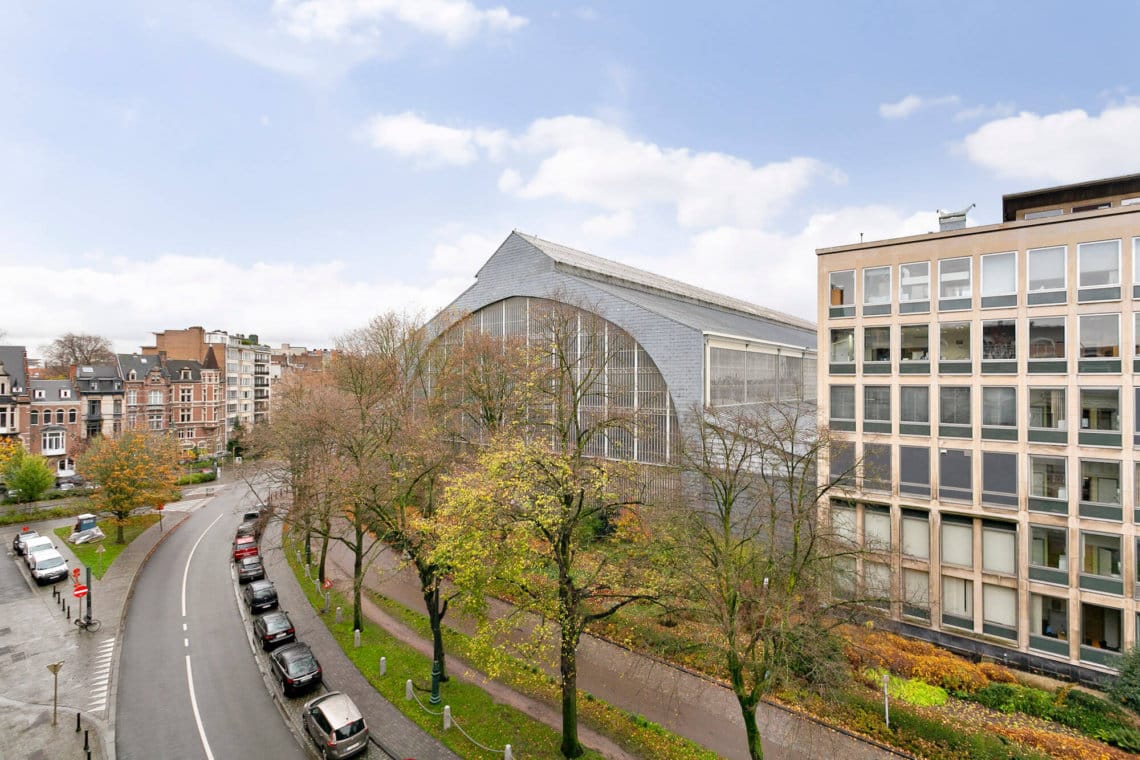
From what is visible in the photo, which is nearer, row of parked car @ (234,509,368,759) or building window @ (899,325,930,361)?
row of parked car @ (234,509,368,759)

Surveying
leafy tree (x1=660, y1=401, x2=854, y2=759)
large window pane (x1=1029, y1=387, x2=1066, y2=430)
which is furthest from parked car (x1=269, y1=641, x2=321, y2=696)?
large window pane (x1=1029, y1=387, x2=1066, y2=430)

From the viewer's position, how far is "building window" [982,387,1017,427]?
20766 millimetres

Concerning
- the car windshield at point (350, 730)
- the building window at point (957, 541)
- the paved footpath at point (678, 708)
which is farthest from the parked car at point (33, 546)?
the building window at point (957, 541)

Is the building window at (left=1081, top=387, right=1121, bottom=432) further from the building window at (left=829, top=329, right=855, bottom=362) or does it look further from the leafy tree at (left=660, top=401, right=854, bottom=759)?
the leafy tree at (left=660, top=401, right=854, bottom=759)

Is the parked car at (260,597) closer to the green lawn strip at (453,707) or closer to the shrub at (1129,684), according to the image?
the green lawn strip at (453,707)

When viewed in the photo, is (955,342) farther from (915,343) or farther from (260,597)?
(260,597)

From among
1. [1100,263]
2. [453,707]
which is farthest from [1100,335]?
[453,707]

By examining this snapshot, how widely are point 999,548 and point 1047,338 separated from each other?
8.53 m

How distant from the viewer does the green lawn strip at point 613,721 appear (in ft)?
48.3

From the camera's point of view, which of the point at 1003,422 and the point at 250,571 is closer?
the point at 1003,422

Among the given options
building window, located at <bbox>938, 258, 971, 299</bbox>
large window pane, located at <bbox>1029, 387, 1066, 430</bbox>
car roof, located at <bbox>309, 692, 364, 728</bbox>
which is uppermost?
building window, located at <bbox>938, 258, 971, 299</bbox>

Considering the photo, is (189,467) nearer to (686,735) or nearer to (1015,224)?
(686,735)

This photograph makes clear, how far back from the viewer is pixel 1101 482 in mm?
19219

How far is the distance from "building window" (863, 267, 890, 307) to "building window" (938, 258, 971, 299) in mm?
1966
